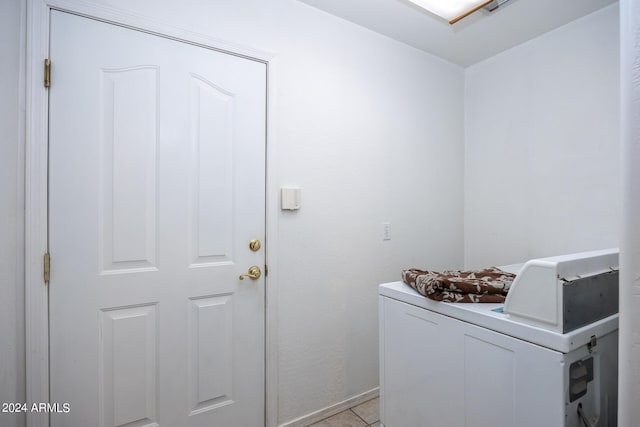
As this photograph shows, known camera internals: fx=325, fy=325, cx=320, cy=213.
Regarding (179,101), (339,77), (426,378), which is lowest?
(426,378)

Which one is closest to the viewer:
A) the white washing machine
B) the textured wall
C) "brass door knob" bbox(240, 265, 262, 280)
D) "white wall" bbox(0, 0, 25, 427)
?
the textured wall

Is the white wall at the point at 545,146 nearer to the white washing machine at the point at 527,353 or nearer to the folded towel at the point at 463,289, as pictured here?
the white washing machine at the point at 527,353

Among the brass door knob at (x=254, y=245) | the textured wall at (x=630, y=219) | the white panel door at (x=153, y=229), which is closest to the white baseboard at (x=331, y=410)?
the white panel door at (x=153, y=229)

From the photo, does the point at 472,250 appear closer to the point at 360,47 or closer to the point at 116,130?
the point at 360,47

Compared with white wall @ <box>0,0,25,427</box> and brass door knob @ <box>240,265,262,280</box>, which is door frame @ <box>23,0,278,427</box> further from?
brass door knob @ <box>240,265,262,280</box>

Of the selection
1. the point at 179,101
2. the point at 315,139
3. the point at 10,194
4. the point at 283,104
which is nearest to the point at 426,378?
the point at 315,139

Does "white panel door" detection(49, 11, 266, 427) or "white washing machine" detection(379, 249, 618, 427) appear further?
"white panel door" detection(49, 11, 266, 427)

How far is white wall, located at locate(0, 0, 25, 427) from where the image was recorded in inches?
47.9

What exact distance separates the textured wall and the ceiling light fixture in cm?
132

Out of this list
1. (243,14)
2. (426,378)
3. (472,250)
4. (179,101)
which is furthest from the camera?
(472,250)

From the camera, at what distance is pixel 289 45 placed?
180 cm

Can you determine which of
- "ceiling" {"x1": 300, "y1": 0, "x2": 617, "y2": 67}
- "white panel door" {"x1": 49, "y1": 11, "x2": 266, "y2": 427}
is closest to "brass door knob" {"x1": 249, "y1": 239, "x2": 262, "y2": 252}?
"white panel door" {"x1": 49, "y1": 11, "x2": 266, "y2": 427}

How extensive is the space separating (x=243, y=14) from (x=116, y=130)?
0.87 m

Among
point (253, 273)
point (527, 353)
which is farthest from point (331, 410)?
point (527, 353)
